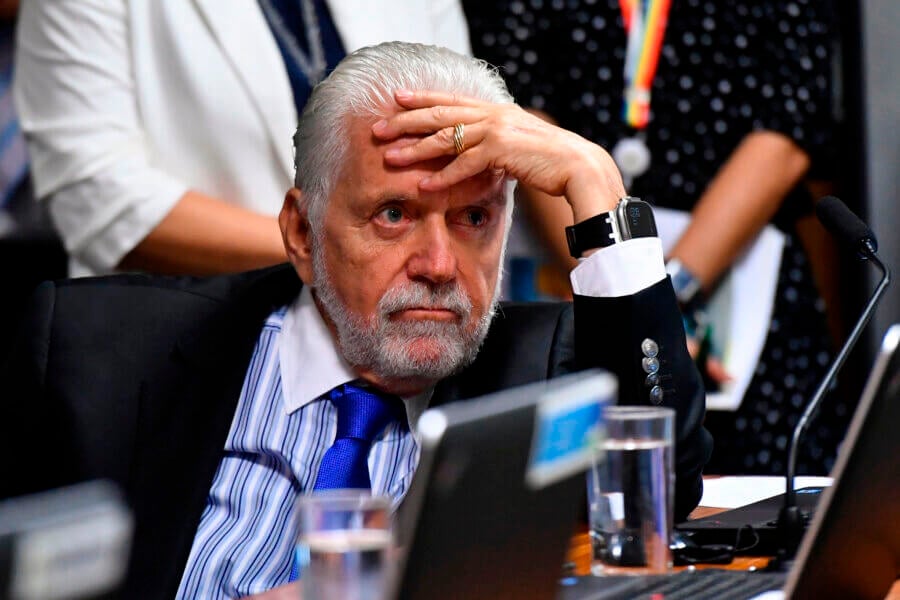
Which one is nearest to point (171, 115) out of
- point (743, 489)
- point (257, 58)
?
point (257, 58)

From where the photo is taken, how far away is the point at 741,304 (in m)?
3.30

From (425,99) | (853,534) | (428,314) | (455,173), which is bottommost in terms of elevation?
(853,534)

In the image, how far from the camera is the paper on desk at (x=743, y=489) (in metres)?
2.29

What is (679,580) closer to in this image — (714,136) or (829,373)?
(829,373)

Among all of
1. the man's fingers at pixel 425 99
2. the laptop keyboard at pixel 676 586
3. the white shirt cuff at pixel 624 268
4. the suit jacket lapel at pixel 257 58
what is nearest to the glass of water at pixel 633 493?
the laptop keyboard at pixel 676 586

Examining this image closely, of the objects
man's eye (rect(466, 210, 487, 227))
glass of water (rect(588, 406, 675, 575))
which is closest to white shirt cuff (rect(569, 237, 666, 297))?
man's eye (rect(466, 210, 487, 227))

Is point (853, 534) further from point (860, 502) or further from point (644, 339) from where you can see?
point (644, 339)

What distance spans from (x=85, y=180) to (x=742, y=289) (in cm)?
146

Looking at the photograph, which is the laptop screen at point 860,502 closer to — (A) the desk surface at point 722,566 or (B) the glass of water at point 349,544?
(A) the desk surface at point 722,566

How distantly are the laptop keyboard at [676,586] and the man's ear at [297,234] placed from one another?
0.93 meters

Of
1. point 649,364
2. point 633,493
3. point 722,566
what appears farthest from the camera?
point 649,364

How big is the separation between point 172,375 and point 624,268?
0.74 meters

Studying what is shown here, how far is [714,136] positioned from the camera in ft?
10.8

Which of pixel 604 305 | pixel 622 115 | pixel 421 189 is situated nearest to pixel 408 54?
pixel 421 189
